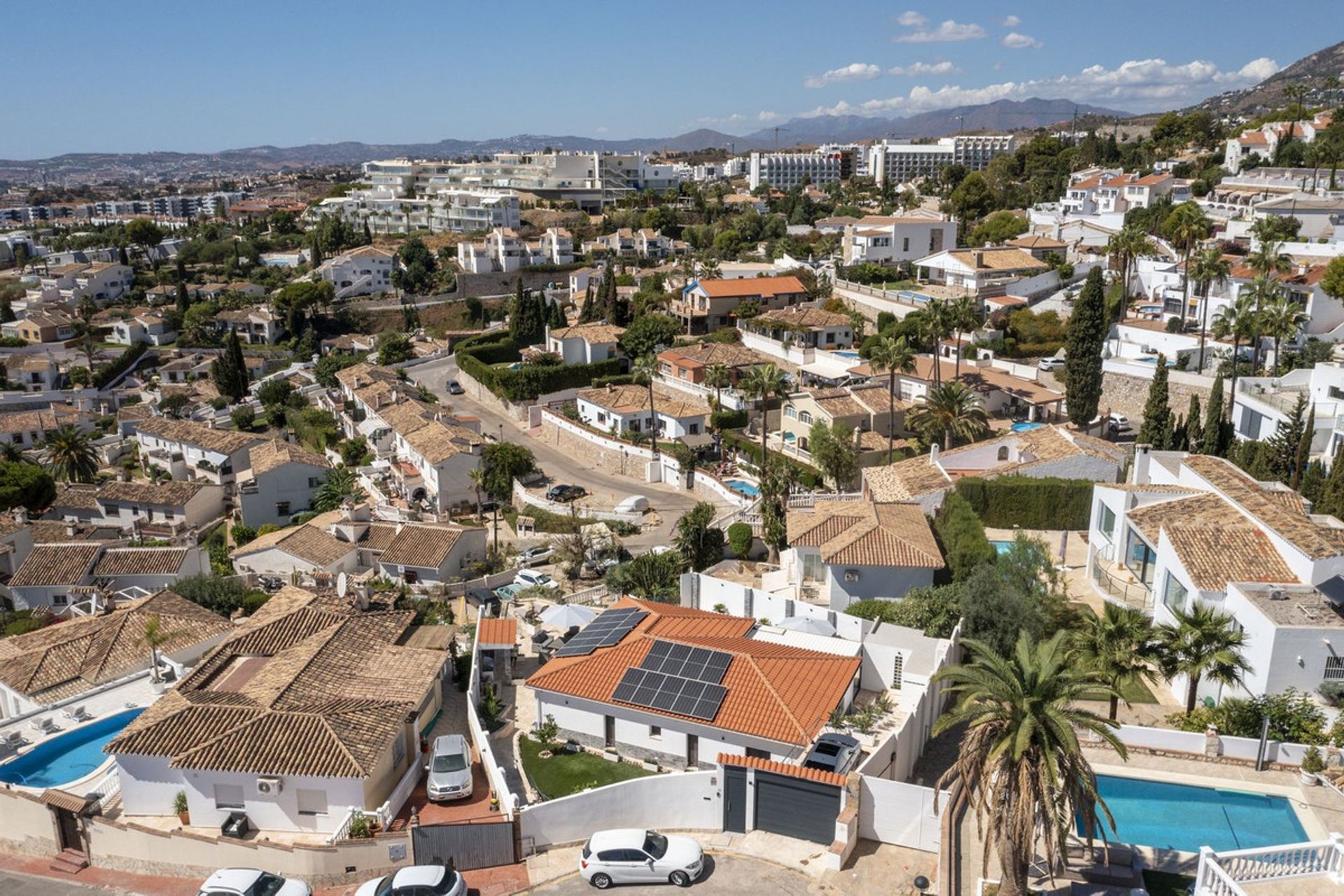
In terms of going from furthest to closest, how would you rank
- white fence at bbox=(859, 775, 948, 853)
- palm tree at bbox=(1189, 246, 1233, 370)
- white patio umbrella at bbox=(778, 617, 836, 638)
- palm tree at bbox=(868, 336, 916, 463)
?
1. palm tree at bbox=(1189, 246, 1233, 370)
2. palm tree at bbox=(868, 336, 916, 463)
3. white patio umbrella at bbox=(778, 617, 836, 638)
4. white fence at bbox=(859, 775, 948, 853)

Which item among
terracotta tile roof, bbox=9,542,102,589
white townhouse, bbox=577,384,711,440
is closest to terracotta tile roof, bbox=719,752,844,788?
white townhouse, bbox=577,384,711,440

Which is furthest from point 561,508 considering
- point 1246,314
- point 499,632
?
Answer: point 1246,314

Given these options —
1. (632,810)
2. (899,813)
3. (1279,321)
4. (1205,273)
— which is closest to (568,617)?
(632,810)

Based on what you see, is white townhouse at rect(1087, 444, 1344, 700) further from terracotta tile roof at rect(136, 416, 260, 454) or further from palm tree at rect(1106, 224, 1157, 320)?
terracotta tile roof at rect(136, 416, 260, 454)

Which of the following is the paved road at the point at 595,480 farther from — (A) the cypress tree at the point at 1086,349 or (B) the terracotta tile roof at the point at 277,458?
(A) the cypress tree at the point at 1086,349

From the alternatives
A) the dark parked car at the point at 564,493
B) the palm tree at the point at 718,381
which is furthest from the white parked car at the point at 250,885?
the palm tree at the point at 718,381

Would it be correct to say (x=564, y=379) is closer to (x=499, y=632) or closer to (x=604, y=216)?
(x=499, y=632)
